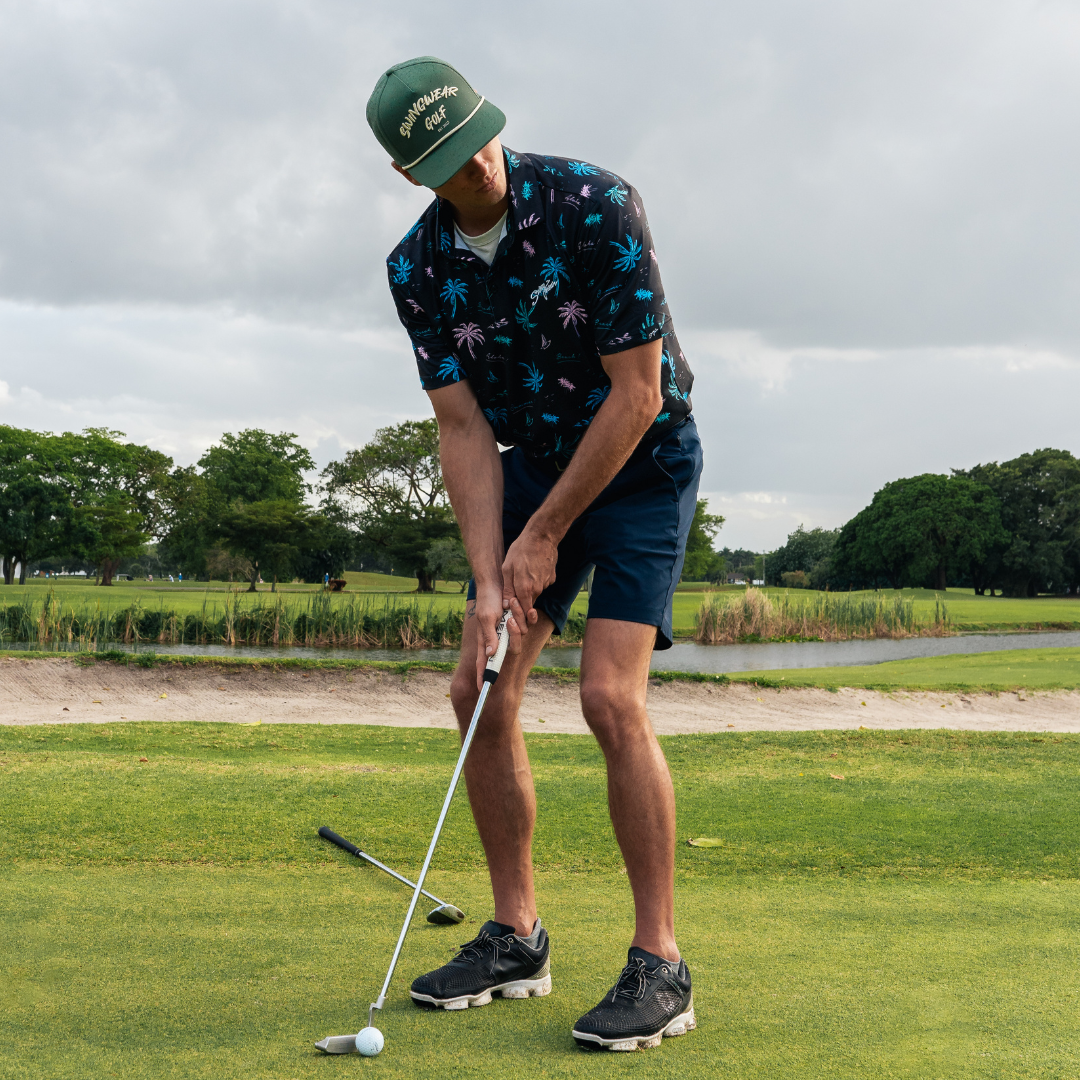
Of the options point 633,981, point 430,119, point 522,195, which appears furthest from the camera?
point 522,195

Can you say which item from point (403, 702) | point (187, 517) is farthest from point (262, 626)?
point (187, 517)

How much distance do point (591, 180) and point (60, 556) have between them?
5592 cm

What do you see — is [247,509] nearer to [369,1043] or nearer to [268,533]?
[268,533]

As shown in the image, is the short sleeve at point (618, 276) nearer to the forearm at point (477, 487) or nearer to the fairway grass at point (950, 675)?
the forearm at point (477, 487)

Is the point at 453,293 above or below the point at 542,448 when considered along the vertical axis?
above

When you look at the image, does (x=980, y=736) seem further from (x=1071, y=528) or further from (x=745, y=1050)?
(x=1071, y=528)

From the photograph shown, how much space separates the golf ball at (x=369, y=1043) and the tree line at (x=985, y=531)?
64.3 meters

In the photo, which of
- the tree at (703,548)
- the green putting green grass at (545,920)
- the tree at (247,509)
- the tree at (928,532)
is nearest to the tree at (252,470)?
the tree at (247,509)

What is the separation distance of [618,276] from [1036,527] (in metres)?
66.5

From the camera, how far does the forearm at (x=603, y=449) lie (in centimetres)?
232

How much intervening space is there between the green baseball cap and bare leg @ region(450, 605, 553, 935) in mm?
1142

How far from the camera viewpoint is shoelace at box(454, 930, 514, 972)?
90.0 inches

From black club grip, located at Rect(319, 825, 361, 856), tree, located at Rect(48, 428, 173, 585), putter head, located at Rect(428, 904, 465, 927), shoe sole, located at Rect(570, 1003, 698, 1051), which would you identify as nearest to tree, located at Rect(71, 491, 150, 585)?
tree, located at Rect(48, 428, 173, 585)

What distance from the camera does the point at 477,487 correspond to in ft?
8.57
